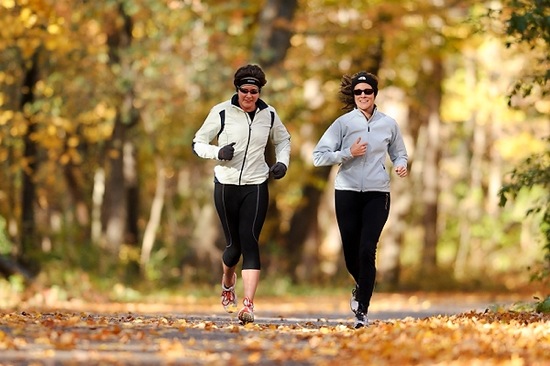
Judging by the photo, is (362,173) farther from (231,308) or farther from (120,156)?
(120,156)

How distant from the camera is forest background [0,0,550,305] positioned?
84.0ft

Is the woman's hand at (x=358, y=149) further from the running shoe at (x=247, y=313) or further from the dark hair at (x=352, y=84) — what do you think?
the running shoe at (x=247, y=313)

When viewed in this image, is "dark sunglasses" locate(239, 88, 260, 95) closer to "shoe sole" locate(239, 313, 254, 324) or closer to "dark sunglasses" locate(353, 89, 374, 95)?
"dark sunglasses" locate(353, 89, 374, 95)

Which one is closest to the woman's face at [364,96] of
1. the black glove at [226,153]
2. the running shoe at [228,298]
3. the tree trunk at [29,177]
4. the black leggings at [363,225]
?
the black leggings at [363,225]

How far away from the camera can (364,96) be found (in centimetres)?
1237

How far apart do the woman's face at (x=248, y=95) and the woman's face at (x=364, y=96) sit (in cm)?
92

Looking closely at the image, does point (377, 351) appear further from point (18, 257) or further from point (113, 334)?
point (18, 257)

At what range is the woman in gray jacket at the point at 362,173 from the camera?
12.2 meters

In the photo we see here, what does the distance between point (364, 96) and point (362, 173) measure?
72 centimetres

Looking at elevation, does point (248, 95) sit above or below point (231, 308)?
above

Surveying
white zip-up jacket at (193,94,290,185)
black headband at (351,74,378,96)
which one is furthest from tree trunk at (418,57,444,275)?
white zip-up jacket at (193,94,290,185)

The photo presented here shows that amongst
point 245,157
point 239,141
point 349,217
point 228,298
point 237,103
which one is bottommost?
point 228,298

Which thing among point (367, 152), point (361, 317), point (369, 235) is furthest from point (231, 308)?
point (367, 152)

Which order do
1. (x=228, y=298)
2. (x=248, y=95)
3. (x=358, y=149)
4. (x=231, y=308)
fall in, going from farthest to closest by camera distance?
1. (x=228, y=298)
2. (x=231, y=308)
3. (x=248, y=95)
4. (x=358, y=149)
